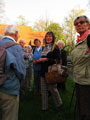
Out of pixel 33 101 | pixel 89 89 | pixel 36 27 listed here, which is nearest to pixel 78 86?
pixel 89 89

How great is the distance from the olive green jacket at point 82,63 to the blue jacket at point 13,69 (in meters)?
0.77

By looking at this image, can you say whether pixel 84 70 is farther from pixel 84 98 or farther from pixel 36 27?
pixel 36 27

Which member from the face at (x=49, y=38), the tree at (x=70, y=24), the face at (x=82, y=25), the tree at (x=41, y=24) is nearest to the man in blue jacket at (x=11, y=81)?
the face at (x=82, y=25)

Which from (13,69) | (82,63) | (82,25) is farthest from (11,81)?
(82,25)

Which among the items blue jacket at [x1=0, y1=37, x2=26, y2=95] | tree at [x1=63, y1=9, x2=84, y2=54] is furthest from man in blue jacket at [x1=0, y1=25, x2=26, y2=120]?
tree at [x1=63, y1=9, x2=84, y2=54]

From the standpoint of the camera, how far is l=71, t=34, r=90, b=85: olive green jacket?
175 centimetres

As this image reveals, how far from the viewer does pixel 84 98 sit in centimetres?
179

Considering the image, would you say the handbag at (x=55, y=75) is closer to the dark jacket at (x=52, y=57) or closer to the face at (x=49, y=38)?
the dark jacket at (x=52, y=57)

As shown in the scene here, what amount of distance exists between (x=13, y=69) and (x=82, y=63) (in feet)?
3.12

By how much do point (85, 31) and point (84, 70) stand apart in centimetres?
58

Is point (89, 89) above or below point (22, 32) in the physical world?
below

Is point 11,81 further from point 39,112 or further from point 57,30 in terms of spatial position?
point 57,30

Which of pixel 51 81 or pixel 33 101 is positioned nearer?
pixel 51 81

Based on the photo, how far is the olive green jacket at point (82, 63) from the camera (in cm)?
175
